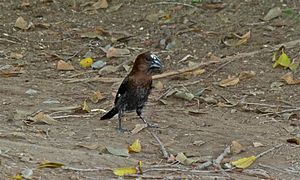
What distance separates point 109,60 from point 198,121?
2464 mm

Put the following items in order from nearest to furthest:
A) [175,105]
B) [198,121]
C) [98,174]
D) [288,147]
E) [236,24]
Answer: [98,174], [288,147], [198,121], [175,105], [236,24]

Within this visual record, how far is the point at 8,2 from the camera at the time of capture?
11.9 meters

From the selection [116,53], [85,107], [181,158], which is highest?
[181,158]

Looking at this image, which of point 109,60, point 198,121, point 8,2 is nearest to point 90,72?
point 109,60

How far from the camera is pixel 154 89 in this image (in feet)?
28.3

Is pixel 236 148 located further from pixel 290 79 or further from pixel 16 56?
pixel 16 56

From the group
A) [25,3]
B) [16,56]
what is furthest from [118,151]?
[25,3]

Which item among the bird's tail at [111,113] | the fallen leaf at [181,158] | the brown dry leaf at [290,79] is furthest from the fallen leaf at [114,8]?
the fallen leaf at [181,158]

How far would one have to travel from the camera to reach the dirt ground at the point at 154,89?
614cm

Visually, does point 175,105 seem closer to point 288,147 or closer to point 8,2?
point 288,147

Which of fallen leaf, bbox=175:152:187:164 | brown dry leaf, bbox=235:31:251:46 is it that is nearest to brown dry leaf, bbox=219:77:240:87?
brown dry leaf, bbox=235:31:251:46

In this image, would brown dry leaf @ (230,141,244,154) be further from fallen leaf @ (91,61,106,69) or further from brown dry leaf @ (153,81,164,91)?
fallen leaf @ (91,61,106,69)

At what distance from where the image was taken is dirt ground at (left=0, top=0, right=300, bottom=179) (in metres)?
6.14

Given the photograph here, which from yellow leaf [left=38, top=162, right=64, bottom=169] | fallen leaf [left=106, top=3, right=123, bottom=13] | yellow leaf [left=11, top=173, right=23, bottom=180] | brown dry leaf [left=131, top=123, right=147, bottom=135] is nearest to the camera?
yellow leaf [left=11, top=173, right=23, bottom=180]
